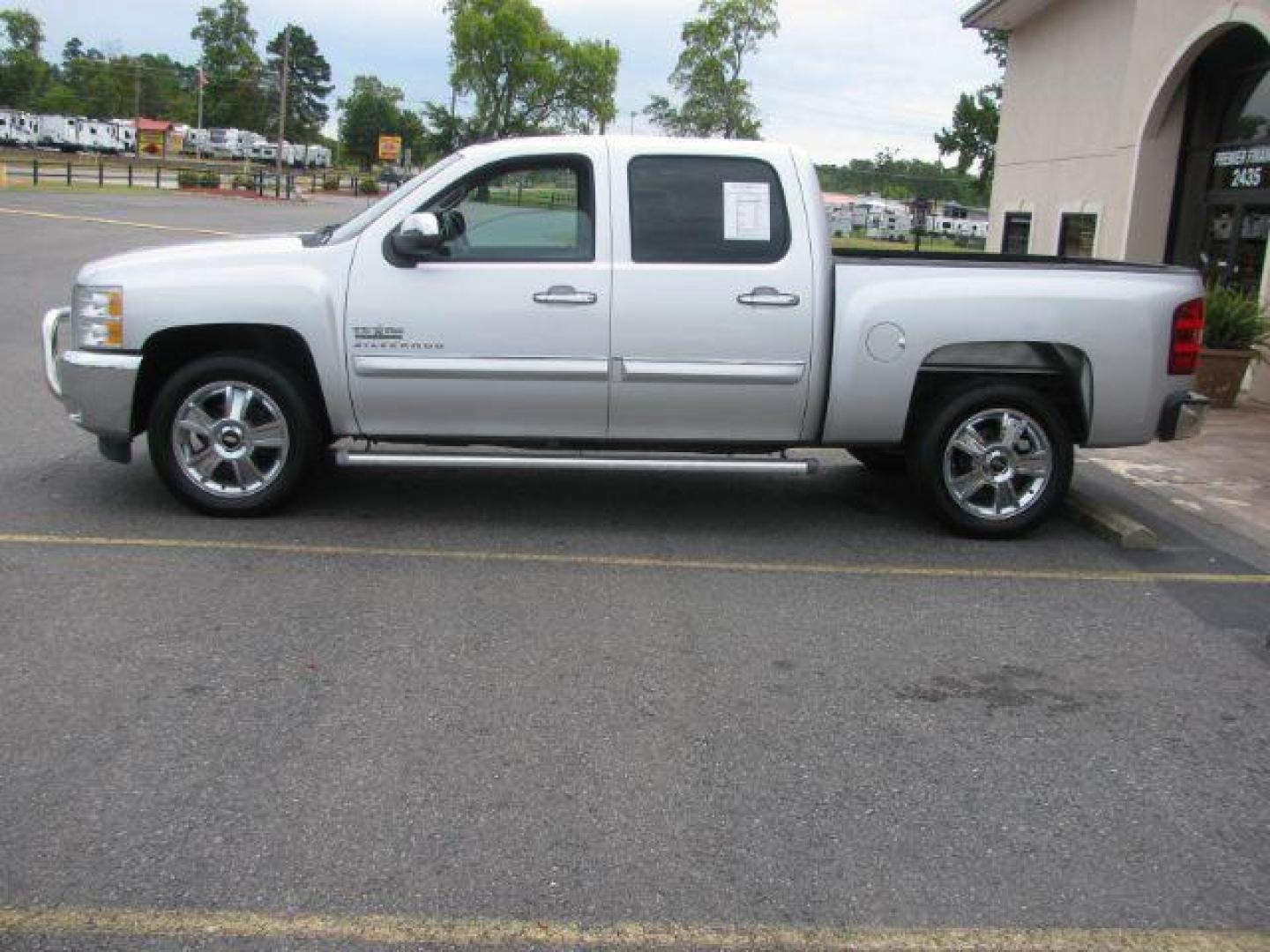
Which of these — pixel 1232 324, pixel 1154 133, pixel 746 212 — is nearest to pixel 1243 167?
pixel 1154 133

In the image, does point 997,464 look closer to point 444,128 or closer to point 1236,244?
point 1236,244

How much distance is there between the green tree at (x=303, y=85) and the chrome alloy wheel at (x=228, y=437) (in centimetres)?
13667

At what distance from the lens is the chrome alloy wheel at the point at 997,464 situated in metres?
6.83

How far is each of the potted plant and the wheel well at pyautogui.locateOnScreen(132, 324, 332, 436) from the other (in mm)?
8435

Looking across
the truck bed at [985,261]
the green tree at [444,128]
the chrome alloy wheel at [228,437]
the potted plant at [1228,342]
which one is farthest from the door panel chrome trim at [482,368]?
the green tree at [444,128]

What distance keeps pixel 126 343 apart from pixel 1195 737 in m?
5.33

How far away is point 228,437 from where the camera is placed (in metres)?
6.60

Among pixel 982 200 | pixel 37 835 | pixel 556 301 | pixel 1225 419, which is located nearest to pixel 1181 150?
pixel 1225 419

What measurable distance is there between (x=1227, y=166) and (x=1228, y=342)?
2.97 m

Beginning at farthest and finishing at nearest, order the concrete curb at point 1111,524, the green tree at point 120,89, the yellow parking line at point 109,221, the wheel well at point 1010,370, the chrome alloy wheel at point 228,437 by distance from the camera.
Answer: the green tree at point 120,89 → the yellow parking line at point 109,221 → the concrete curb at point 1111,524 → the wheel well at point 1010,370 → the chrome alloy wheel at point 228,437

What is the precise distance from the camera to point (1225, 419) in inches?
444

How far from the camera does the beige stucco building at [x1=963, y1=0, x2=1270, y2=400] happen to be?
42.9 feet

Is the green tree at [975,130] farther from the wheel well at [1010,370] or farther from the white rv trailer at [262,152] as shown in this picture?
the white rv trailer at [262,152]

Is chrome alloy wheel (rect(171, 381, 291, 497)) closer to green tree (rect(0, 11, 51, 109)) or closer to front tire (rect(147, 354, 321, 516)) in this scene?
front tire (rect(147, 354, 321, 516))
